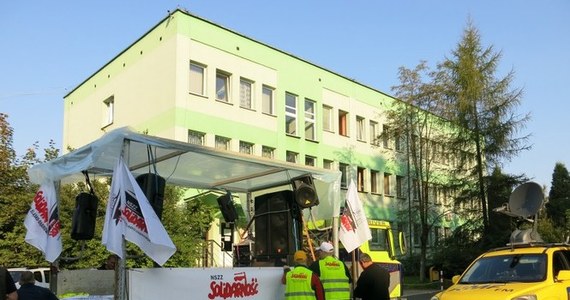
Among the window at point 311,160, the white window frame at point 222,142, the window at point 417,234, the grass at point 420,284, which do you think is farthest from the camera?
the window at point 417,234

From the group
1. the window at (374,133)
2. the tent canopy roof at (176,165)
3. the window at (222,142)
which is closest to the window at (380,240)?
the tent canopy roof at (176,165)

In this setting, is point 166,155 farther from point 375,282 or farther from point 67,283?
point 375,282

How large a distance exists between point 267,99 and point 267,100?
52 millimetres

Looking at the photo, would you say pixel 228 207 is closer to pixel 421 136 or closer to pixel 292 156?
pixel 292 156

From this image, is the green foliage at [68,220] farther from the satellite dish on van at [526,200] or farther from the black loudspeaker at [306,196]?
the satellite dish on van at [526,200]

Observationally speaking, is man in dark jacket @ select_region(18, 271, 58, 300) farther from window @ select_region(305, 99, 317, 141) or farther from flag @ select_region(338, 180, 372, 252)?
window @ select_region(305, 99, 317, 141)

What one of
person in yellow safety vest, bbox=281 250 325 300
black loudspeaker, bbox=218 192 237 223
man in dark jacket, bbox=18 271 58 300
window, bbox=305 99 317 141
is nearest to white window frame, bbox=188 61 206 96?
window, bbox=305 99 317 141

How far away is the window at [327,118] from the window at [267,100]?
4.76m

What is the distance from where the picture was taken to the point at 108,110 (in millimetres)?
30250

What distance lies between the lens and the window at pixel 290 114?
3031 cm

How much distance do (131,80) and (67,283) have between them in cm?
2020

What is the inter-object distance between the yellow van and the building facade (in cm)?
1677

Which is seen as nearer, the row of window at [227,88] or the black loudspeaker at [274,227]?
the black loudspeaker at [274,227]

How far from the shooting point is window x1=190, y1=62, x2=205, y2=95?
2573 cm
